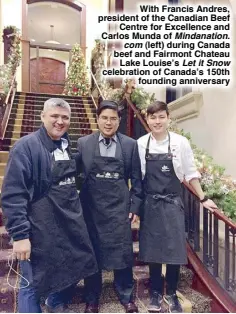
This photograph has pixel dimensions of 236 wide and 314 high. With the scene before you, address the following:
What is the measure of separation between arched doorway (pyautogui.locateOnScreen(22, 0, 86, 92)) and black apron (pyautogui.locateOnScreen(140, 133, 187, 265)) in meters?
7.90

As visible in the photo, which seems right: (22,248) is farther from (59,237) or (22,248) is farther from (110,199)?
(110,199)

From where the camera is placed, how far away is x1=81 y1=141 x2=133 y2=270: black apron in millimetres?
1933

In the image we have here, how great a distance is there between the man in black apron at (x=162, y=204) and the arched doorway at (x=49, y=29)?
786 centimetres

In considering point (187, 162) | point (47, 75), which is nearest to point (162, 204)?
point (187, 162)

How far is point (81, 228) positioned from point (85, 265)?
0.20 metres

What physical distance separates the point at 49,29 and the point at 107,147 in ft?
29.4

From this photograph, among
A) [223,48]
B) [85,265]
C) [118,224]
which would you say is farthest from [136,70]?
[85,265]

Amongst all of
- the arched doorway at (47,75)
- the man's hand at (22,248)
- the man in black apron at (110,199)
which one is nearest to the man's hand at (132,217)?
the man in black apron at (110,199)

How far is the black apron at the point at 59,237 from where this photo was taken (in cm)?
168

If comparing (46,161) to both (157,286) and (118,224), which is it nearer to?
(118,224)

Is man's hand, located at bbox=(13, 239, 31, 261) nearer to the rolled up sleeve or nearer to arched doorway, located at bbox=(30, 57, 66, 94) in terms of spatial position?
the rolled up sleeve

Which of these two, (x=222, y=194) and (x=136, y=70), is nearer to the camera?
(x=136, y=70)

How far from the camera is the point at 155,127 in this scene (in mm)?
1998

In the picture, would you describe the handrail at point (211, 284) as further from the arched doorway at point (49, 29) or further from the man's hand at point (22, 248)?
the arched doorway at point (49, 29)
